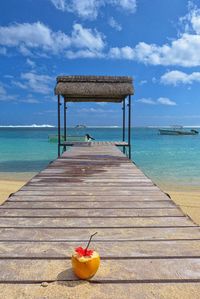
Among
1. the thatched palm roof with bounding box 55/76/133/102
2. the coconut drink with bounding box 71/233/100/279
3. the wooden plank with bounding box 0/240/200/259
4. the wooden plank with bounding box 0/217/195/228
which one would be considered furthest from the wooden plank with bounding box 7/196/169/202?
the thatched palm roof with bounding box 55/76/133/102

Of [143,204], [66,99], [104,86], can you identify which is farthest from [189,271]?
[66,99]

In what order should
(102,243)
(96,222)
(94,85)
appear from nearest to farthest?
(102,243) → (96,222) → (94,85)

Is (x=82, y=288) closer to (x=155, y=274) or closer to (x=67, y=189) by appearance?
(x=155, y=274)

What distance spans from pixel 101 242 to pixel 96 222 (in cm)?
46

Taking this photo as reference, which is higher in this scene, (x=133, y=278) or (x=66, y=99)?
(x=66, y=99)

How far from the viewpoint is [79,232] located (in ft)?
7.53

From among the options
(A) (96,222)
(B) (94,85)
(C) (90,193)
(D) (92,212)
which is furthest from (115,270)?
(B) (94,85)

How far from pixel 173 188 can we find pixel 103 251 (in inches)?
388

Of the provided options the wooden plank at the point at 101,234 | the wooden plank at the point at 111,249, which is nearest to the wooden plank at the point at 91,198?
the wooden plank at the point at 101,234

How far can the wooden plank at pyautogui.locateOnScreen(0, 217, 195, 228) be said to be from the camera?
2455 mm

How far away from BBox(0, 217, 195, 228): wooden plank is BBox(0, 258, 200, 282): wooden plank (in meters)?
0.65

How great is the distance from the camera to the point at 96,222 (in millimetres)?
2541

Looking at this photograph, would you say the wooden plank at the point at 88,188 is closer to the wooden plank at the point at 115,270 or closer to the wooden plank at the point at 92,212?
the wooden plank at the point at 92,212

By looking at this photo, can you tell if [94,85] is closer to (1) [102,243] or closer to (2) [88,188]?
(2) [88,188]
